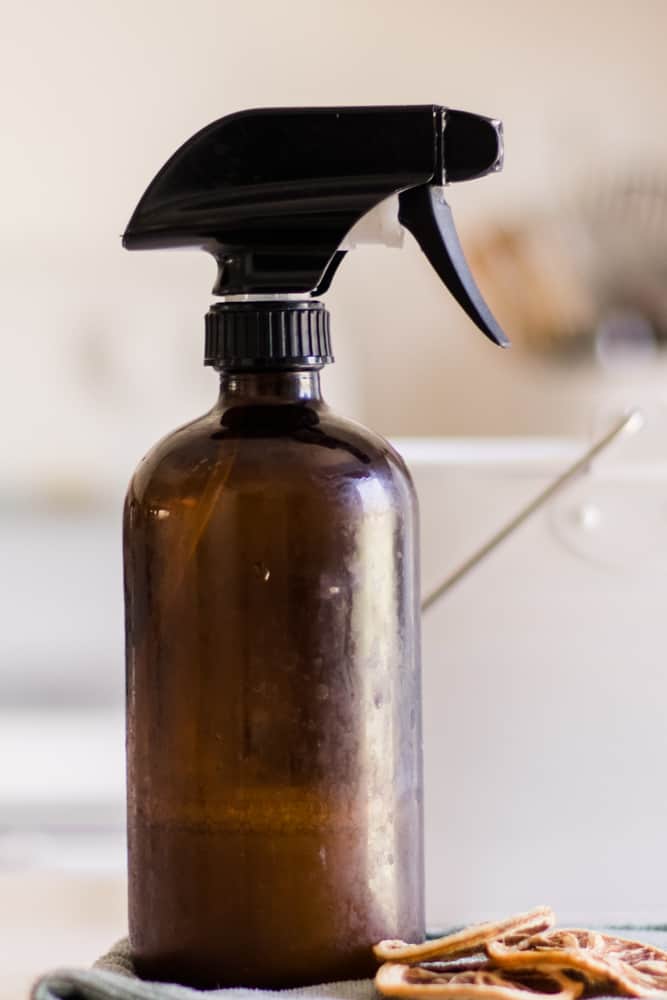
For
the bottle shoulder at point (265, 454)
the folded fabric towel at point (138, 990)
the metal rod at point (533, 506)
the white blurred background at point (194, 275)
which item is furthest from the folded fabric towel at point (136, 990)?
the white blurred background at point (194, 275)

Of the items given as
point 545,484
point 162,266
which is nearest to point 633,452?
point 545,484

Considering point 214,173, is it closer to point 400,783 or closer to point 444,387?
point 400,783

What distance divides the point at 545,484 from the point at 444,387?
49 centimetres

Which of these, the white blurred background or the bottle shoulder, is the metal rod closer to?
the bottle shoulder

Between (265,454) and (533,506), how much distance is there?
263 mm

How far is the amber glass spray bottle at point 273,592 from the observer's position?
39 centimetres

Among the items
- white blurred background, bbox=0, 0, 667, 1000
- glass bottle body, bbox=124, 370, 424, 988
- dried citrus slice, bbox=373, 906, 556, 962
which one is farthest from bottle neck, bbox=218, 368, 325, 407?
white blurred background, bbox=0, 0, 667, 1000

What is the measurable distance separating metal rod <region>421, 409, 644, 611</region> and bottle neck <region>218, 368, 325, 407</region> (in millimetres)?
236

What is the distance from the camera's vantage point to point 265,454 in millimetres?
395

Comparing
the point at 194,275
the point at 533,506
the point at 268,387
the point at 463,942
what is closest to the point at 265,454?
the point at 268,387

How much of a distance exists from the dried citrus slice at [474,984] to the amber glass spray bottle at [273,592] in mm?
25

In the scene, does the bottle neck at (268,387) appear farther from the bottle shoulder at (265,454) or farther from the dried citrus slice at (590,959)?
the dried citrus slice at (590,959)

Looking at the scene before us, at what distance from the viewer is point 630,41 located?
3.70ft

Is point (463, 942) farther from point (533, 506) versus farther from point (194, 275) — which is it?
point (194, 275)
